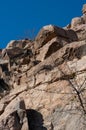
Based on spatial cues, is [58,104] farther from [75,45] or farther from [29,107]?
[75,45]

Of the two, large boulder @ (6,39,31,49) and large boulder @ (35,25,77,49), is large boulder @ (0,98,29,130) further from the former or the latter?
large boulder @ (6,39,31,49)

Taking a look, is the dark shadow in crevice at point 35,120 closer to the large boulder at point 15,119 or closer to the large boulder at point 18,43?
the large boulder at point 15,119

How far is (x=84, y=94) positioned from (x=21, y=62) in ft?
31.0

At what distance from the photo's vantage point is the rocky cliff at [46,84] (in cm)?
1811

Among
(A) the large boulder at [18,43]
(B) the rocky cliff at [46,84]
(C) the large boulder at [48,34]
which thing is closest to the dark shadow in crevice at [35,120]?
(B) the rocky cliff at [46,84]

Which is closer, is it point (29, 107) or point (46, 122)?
point (46, 122)

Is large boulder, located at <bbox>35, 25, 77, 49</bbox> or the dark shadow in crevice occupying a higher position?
large boulder, located at <bbox>35, 25, 77, 49</bbox>

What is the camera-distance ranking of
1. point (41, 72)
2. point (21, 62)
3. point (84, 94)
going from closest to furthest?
point (84, 94)
point (41, 72)
point (21, 62)

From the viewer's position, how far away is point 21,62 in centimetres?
2656

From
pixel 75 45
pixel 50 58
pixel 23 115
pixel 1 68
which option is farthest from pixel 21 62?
pixel 23 115

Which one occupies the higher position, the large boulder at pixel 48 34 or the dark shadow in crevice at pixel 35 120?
the large boulder at pixel 48 34

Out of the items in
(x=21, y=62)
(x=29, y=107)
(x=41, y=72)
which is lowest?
(x=29, y=107)

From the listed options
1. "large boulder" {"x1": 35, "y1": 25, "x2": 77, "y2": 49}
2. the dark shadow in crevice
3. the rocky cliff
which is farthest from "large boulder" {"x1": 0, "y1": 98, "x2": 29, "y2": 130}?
"large boulder" {"x1": 35, "y1": 25, "x2": 77, "y2": 49}

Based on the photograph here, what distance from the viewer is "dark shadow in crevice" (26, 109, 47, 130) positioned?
18744 millimetres
